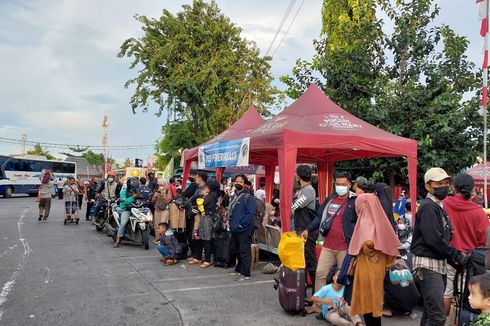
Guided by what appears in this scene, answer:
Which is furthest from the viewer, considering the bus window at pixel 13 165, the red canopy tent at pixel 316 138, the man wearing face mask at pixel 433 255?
the bus window at pixel 13 165

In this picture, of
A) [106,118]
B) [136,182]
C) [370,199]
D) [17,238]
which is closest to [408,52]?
[136,182]

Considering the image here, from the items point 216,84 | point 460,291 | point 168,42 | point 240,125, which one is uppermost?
point 168,42

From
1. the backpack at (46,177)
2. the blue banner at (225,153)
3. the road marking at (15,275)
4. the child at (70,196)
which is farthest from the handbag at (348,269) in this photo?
the backpack at (46,177)

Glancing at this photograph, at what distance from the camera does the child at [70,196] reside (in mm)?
14826

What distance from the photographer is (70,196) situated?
1491cm

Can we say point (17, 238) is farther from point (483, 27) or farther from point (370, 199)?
point (483, 27)

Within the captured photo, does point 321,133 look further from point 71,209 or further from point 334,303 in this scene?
point 71,209

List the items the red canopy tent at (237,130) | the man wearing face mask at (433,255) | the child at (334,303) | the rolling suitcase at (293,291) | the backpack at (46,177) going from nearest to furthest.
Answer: the man wearing face mask at (433,255) < the child at (334,303) < the rolling suitcase at (293,291) < the red canopy tent at (237,130) < the backpack at (46,177)

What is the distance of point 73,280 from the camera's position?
6.71 m

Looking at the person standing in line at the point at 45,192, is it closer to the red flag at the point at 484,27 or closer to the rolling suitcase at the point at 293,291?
the rolling suitcase at the point at 293,291

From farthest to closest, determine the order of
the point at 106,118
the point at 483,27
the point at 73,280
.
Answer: the point at 106,118 < the point at 483,27 < the point at 73,280

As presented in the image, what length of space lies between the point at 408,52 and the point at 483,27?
8.04 feet

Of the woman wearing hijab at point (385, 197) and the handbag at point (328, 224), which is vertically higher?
the woman wearing hijab at point (385, 197)

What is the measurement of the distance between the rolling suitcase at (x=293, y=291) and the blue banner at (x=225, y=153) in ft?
12.3
